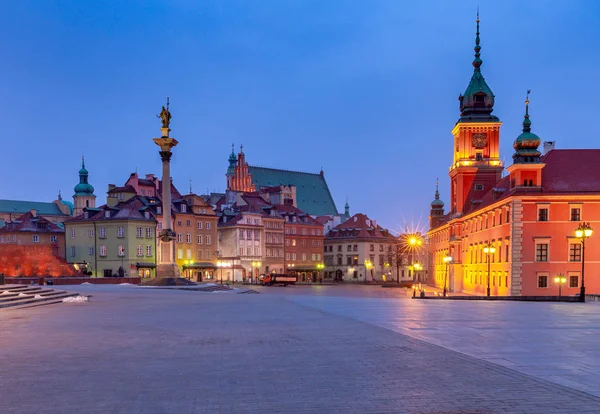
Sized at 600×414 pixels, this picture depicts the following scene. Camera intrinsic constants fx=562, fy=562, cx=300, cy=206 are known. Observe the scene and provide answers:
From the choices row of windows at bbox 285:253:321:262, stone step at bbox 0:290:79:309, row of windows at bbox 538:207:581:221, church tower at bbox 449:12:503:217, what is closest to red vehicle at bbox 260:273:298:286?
row of windows at bbox 285:253:321:262

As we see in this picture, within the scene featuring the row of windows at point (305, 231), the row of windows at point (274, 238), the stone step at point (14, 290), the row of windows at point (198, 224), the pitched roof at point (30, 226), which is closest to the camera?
the stone step at point (14, 290)

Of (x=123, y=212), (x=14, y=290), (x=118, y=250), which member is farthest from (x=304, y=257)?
(x=14, y=290)

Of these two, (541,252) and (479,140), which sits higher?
(479,140)

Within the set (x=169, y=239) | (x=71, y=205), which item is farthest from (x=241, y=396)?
(x=71, y=205)

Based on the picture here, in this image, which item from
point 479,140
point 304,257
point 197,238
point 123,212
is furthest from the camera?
point 304,257

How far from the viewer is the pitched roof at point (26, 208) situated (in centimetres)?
14362

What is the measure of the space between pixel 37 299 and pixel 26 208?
128203 mm

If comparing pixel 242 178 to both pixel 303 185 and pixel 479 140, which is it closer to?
pixel 303 185

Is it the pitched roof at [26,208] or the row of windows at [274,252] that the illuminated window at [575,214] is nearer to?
the row of windows at [274,252]

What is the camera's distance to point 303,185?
145 meters

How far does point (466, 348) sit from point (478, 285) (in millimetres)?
57180

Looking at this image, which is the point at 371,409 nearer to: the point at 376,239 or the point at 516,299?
the point at 516,299

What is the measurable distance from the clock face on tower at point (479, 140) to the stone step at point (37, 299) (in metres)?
61.3

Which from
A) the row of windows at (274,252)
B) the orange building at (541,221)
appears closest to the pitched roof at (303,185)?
the row of windows at (274,252)
